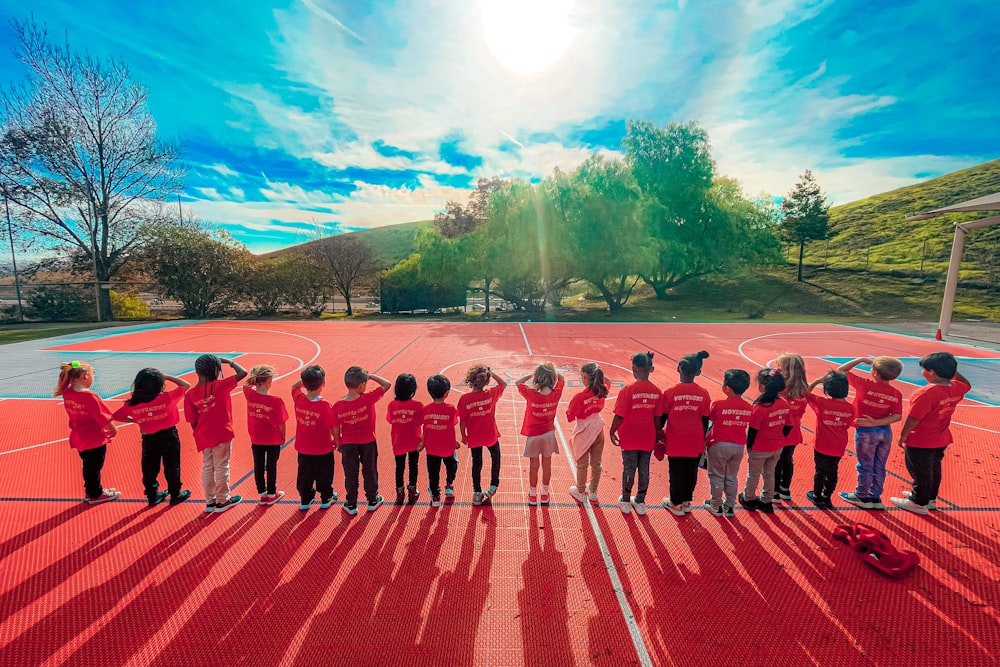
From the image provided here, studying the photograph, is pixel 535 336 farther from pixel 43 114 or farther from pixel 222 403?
pixel 43 114

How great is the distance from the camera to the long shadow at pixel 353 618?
284cm

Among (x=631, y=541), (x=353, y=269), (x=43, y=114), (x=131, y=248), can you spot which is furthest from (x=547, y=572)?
(x=43, y=114)

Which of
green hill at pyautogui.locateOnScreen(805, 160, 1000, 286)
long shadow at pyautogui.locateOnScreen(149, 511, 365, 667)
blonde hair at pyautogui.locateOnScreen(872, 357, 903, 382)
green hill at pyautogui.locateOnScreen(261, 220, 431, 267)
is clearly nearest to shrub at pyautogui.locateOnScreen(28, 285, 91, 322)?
long shadow at pyautogui.locateOnScreen(149, 511, 365, 667)

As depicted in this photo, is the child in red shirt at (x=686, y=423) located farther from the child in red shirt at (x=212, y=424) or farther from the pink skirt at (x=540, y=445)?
the child in red shirt at (x=212, y=424)

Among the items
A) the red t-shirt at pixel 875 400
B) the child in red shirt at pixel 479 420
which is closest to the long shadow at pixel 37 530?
the child in red shirt at pixel 479 420

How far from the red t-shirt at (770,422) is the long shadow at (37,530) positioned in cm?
705

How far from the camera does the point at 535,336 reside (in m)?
17.9

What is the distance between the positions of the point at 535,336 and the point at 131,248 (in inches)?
1022

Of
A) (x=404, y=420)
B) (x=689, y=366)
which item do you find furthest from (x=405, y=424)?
(x=689, y=366)

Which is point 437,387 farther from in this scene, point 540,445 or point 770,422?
point 770,422

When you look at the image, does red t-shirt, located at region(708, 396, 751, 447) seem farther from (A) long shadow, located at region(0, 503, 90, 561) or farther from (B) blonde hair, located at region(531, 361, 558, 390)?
(A) long shadow, located at region(0, 503, 90, 561)

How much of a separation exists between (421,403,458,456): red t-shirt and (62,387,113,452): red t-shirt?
3274 millimetres

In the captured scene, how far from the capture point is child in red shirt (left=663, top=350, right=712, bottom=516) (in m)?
4.28

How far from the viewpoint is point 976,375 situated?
1090 cm
